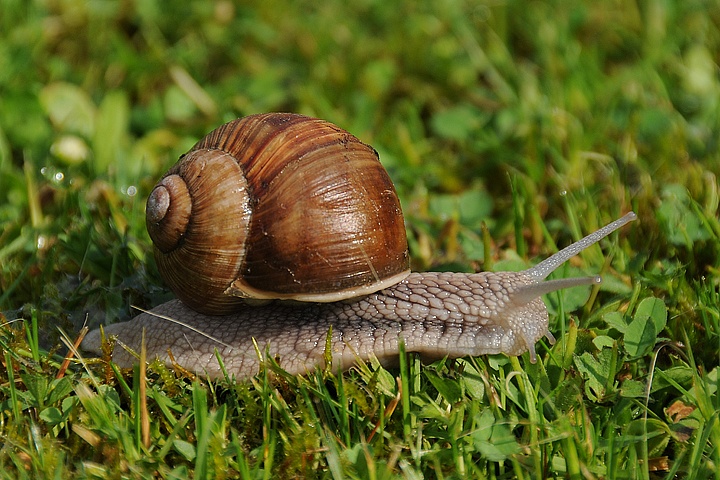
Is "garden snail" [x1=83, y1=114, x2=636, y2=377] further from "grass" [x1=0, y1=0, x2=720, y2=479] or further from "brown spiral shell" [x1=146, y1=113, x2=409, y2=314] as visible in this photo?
"grass" [x1=0, y1=0, x2=720, y2=479]

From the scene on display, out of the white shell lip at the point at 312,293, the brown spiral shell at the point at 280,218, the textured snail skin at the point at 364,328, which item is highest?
the brown spiral shell at the point at 280,218

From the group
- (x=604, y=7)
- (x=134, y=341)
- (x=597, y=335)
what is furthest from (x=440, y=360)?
(x=604, y=7)

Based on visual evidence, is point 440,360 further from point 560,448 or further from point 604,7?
point 604,7

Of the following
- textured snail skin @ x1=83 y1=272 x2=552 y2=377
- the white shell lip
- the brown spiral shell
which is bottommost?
textured snail skin @ x1=83 y1=272 x2=552 y2=377

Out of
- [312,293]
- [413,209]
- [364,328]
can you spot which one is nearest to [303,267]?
[312,293]

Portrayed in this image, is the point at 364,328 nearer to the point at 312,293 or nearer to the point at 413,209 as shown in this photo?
the point at 312,293

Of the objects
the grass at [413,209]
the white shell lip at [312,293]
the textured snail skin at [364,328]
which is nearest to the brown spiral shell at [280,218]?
the white shell lip at [312,293]

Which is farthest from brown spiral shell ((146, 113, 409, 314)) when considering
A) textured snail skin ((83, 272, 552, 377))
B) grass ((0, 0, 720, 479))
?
grass ((0, 0, 720, 479))

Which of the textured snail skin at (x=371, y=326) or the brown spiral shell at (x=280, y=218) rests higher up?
the brown spiral shell at (x=280, y=218)

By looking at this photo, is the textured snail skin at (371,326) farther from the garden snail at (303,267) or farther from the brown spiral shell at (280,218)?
the brown spiral shell at (280,218)
